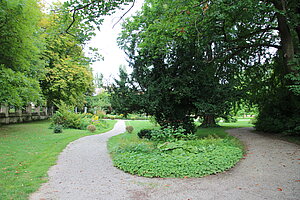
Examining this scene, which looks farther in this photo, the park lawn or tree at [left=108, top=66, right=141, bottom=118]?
tree at [left=108, top=66, right=141, bottom=118]

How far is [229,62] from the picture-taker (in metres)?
12.0

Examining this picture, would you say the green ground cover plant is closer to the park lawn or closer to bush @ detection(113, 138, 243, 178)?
bush @ detection(113, 138, 243, 178)

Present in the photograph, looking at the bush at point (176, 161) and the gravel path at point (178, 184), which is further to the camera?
the bush at point (176, 161)

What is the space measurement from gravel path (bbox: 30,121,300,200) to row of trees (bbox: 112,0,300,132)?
3.84 metres

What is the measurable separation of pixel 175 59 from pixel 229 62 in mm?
4064

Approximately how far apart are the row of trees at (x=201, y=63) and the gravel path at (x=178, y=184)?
3842 millimetres

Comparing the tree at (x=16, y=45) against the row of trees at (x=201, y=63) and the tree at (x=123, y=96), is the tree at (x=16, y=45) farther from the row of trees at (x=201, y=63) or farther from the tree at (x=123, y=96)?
the row of trees at (x=201, y=63)

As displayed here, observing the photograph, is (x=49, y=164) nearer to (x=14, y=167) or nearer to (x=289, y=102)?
(x=14, y=167)

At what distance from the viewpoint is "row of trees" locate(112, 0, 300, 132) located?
8617mm

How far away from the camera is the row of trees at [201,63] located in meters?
8.62

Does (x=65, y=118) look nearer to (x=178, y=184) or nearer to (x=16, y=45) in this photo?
(x=16, y=45)

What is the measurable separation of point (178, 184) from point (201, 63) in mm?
6871

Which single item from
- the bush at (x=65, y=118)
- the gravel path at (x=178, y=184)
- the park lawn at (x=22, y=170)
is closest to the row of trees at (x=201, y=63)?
the gravel path at (x=178, y=184)

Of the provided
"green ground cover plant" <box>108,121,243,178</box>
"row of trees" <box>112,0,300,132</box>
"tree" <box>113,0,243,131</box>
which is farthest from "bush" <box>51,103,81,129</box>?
"green ground cover plant" <box>108,121,243,178</box>
